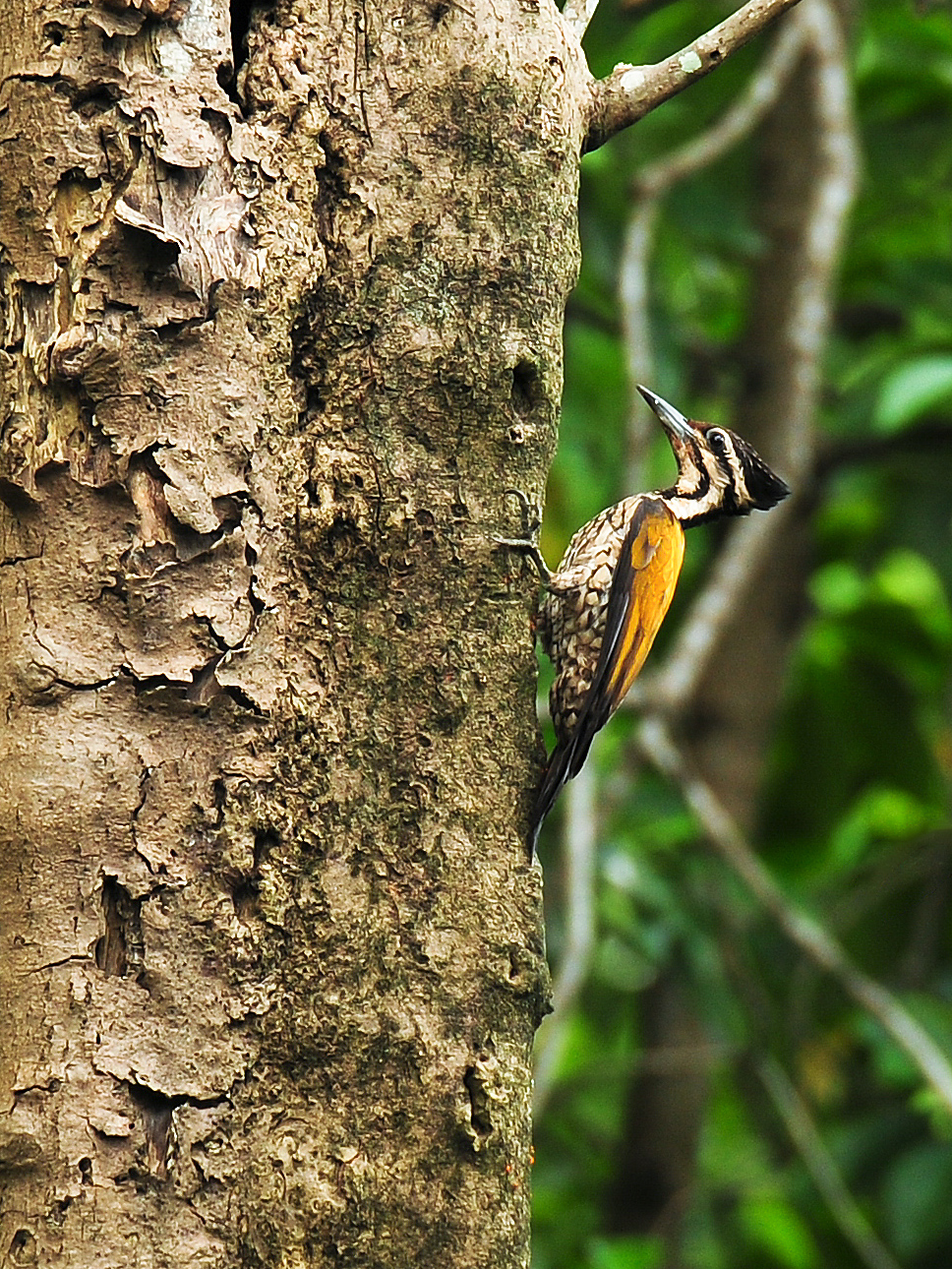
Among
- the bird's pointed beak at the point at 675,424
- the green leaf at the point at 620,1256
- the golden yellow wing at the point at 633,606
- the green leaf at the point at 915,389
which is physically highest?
the green leaf at the point at 915,389

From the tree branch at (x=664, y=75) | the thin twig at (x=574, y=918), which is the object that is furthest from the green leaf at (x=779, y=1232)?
the tree branch at (x=664, y=75)

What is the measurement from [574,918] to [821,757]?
2408 millimetres

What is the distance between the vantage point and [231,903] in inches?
94.4

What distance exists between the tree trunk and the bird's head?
5.33ft

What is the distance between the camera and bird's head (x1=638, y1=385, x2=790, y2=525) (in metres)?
4.20

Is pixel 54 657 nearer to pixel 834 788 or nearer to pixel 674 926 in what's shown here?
pixel 674 926

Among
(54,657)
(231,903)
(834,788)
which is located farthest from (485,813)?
(834,788)

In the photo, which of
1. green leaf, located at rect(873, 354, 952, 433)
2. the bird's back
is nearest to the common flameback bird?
the bird's back

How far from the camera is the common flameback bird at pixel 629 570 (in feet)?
12.5

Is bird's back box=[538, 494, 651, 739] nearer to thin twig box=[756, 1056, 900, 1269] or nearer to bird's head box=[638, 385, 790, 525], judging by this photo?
bird's head box=[638, 385, 790, 525]

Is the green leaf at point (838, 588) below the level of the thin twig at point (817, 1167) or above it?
above

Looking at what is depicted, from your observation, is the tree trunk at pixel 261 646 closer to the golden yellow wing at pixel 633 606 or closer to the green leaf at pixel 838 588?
the golden yellow wing at pixel 633 606

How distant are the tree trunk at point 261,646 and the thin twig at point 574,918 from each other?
191 centimetres

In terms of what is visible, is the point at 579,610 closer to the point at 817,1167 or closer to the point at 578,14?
the point at 578,14
